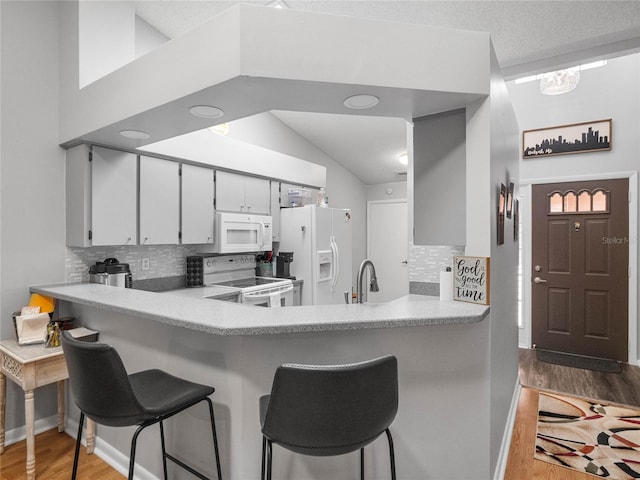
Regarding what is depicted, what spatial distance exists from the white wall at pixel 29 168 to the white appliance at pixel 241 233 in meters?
1.29

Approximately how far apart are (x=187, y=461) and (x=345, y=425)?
110cm

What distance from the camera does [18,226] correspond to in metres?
2.51

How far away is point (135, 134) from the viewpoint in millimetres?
2453

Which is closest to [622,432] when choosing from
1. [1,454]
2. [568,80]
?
[568,80]

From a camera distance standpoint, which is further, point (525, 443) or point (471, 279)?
point (525, 443)

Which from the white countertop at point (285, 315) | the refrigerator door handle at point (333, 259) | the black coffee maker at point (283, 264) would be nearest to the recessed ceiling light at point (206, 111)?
the white countertop at point (285, 315)

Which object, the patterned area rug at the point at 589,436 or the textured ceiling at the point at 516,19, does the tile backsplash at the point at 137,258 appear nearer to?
the textured ceiling at the point at 516,19

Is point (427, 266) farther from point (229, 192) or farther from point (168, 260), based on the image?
point (168, 260)

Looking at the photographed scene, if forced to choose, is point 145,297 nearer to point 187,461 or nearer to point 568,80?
point 187,461

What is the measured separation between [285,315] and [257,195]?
2.77 metres

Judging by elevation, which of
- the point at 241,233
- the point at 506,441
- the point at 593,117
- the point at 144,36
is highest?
the point at 144,36

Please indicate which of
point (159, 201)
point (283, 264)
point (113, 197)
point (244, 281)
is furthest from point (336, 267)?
point (113, 197)

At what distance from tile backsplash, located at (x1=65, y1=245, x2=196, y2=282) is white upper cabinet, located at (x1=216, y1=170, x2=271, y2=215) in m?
0.61

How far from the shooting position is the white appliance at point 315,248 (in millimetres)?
4230
